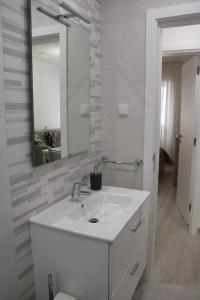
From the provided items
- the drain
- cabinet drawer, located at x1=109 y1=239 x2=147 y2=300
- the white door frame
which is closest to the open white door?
the white door frame

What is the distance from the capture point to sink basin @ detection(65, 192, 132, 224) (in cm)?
155

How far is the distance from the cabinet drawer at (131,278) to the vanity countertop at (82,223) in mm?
319

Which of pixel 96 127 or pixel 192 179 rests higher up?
pixel 96 127

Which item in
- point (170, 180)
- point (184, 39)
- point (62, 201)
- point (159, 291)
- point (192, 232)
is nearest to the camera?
point (62, 201)

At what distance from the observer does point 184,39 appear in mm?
2688

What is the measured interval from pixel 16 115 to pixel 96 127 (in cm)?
93

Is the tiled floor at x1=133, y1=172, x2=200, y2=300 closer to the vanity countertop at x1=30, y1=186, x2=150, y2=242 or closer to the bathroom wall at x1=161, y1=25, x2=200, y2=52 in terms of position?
the vanity countertop at x1=30, y1=186, x2=150, y2=242

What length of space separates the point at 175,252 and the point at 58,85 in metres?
2.04

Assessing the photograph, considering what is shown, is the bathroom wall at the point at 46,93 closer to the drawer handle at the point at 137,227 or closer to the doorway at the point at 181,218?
the drawer handle at the point at 137,227

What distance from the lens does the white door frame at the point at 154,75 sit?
1.72m

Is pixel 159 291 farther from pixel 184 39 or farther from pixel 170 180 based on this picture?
pixel 170 180

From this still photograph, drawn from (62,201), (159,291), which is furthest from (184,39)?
(159,291)

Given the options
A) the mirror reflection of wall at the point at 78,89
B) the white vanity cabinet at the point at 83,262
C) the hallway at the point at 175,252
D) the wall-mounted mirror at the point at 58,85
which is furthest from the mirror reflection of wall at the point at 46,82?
the hallway at the point at 175,252

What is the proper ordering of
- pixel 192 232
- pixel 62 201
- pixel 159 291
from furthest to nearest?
pixel 192 232, pixel 159 291, pixel 62 201
